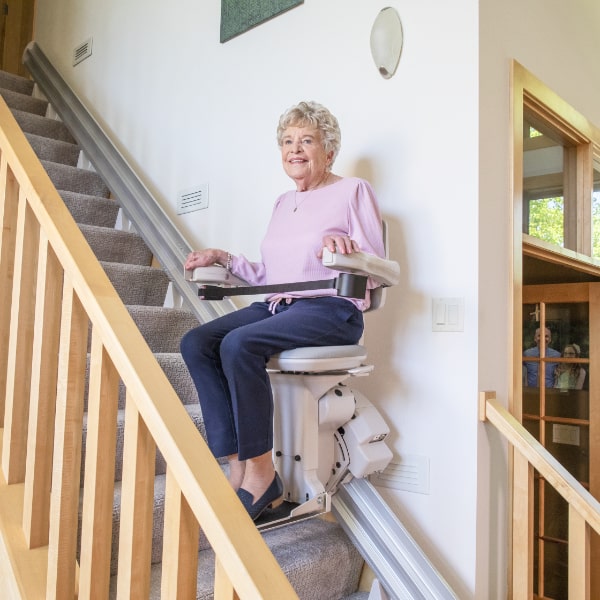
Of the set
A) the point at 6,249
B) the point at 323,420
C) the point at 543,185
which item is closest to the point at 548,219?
the point at 543,185

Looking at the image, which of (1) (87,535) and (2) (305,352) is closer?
(1) (87,535)

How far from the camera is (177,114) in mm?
2936

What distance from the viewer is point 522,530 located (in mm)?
1878

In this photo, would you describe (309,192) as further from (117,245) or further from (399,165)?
(117,245)

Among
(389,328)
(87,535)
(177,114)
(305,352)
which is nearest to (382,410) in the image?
(389,328)

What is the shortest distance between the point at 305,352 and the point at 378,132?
0.90 m

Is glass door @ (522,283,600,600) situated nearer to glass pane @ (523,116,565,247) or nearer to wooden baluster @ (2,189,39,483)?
glass pane @ (523,116,565,247)

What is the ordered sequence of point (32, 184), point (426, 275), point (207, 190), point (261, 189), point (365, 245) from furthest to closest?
point (207, 190) < point (261, 189) < point (426, 275) < point (365, 245) < point (32, 184)

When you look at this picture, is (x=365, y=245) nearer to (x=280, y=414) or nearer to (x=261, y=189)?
(x=280, y=414)

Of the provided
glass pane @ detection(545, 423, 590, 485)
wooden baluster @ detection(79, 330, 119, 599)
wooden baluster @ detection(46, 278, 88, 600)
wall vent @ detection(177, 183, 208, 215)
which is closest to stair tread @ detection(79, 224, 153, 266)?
wall vent @ detection(177, 183, 208, 215)

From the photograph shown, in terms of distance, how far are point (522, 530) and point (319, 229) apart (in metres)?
1.13

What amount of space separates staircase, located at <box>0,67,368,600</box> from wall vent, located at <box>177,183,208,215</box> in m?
0.26

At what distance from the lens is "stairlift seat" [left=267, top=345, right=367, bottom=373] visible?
5.24 feet

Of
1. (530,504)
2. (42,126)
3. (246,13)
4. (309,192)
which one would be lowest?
(530,504)
